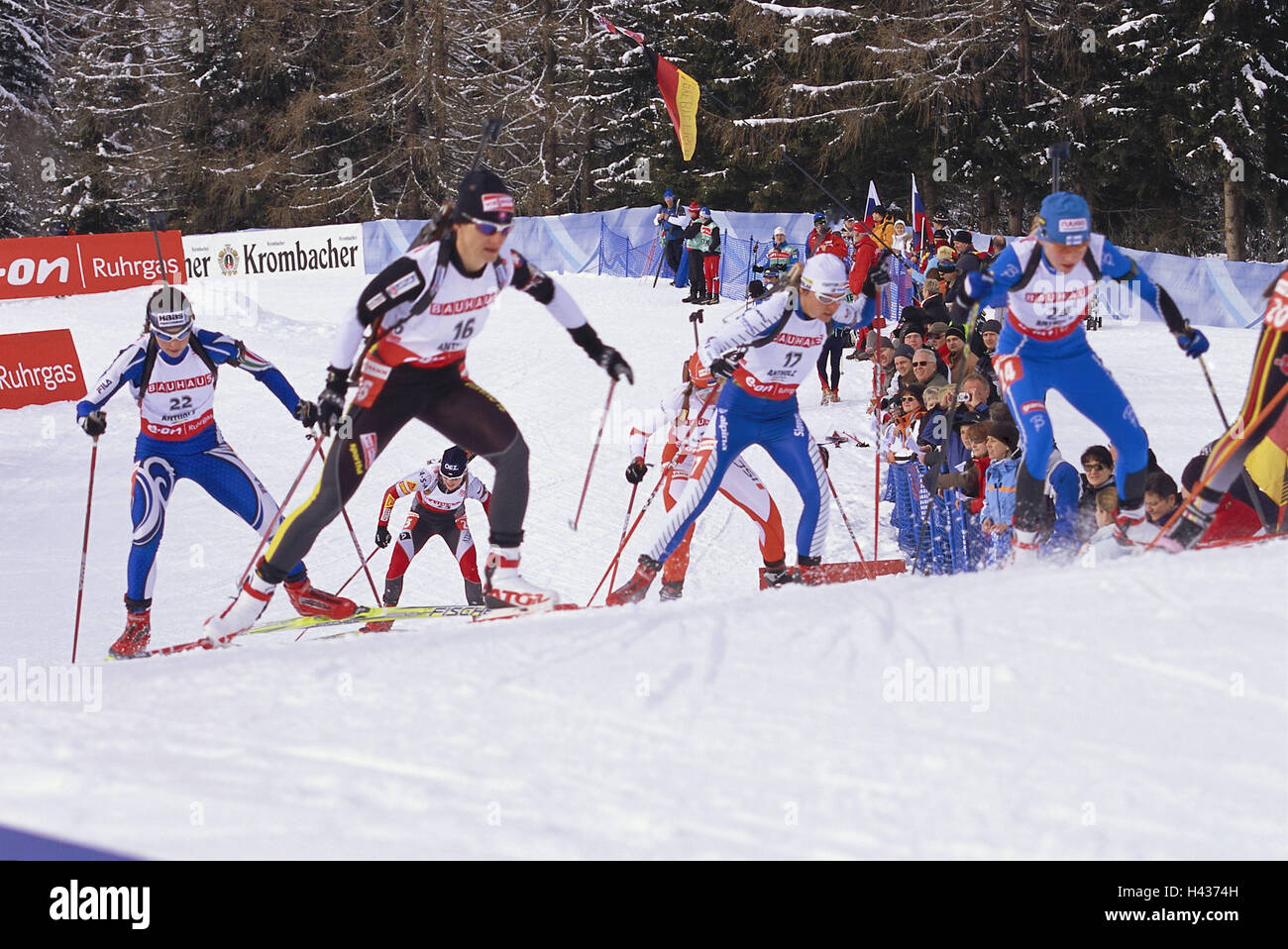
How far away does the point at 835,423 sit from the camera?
40.7ft

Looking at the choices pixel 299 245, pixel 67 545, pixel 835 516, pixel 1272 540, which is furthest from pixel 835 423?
pixel 299 245

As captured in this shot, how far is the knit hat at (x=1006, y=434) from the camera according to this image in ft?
22.3

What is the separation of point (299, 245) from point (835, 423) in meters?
15.5

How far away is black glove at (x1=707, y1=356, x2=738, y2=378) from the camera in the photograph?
6289mm

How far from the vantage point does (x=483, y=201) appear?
4.93 m

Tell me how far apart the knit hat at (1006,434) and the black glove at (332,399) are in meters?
3.51

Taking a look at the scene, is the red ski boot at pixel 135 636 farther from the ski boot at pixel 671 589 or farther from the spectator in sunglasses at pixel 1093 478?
the spectator in sunglasses at pixel 1093 478

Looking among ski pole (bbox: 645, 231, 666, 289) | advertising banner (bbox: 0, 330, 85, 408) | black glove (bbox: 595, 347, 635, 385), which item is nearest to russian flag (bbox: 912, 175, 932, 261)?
ski pole (bbox: 645, 231, 666, 289)

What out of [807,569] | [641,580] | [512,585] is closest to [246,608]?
[512,585]

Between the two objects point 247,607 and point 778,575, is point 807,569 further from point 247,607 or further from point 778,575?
point 247,607

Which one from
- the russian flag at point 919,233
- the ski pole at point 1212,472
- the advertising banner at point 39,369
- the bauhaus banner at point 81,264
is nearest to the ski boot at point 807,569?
the ski pole at point 1212,472

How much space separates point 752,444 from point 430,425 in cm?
209
